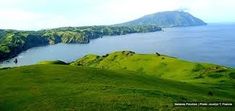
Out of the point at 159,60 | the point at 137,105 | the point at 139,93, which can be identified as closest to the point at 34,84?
the point at 139,93

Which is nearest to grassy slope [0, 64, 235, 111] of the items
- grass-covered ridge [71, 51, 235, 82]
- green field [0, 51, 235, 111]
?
green field [0, 51, 235, 111]

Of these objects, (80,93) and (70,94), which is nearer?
(70,94)

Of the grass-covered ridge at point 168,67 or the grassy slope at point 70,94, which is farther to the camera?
the grass-covered ridge at point 168,67

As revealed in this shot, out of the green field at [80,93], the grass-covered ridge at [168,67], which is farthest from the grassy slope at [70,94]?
the grass-covered ridge at [168,67]

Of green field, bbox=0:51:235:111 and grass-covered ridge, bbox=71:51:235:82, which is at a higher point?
green field, bbox=0:51:235:111

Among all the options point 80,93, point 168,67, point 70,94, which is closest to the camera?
point 70,94

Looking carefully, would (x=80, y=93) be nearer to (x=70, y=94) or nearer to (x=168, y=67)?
(x=70, y=94)

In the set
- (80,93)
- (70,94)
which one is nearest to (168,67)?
(80,93)

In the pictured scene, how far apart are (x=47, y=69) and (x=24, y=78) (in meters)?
8.95

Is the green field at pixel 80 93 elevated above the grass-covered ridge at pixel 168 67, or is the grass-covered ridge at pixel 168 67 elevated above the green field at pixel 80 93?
the green field at pixel 80 93

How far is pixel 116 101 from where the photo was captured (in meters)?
38.7

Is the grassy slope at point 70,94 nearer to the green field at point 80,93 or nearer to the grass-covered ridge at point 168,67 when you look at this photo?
the green field at point 80,93

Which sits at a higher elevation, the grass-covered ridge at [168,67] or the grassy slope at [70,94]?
the grassy slope at [70,94]

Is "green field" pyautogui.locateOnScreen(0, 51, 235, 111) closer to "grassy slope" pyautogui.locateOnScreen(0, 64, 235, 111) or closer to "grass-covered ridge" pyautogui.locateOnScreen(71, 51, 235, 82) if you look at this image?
"grassy slope" pyautogui.locateOnScreen(0, 64, 235, 111)
